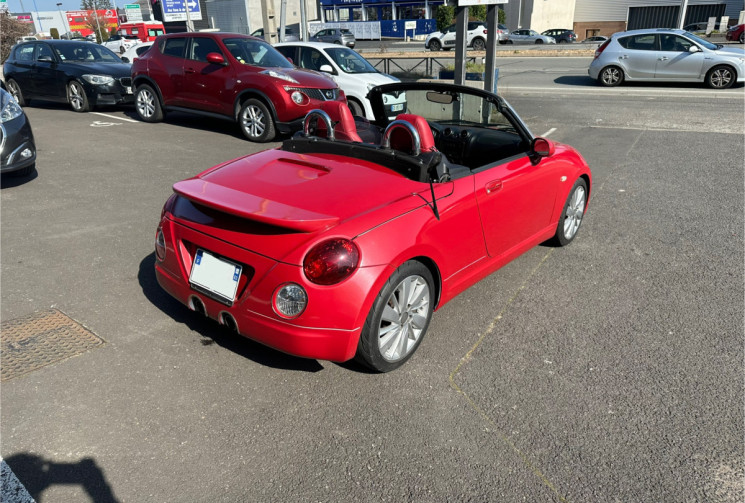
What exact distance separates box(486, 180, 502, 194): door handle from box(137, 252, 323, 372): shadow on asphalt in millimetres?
1578

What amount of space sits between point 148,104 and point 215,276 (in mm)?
8929

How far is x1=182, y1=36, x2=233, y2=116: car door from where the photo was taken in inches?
378

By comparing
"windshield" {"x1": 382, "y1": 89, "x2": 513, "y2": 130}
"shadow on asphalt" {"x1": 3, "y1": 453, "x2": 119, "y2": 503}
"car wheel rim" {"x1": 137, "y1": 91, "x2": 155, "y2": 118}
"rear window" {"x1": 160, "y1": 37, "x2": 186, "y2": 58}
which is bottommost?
"shadow on asphalt" {"x1": 3, "y1": 453, "x2": 119, "y2": 503}

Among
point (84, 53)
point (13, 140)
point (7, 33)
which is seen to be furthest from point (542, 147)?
point (7, 33)

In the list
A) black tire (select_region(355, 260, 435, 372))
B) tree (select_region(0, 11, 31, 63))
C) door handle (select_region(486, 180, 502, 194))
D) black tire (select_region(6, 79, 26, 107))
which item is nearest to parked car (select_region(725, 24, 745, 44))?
black tire (select_region(6, 79, 26, 107))

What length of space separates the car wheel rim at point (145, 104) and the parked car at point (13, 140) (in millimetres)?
3895

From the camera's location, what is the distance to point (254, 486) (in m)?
2.47

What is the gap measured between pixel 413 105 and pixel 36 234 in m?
3.64

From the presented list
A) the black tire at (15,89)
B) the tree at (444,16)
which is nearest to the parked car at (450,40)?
the tree at (444,16)

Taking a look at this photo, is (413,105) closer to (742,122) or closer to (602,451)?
(602,451)

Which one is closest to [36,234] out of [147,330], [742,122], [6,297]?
[6,297]

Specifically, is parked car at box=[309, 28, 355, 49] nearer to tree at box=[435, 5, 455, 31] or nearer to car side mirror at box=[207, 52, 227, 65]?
tree at box=[435, 5, 455, 31]

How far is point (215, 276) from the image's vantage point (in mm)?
3119

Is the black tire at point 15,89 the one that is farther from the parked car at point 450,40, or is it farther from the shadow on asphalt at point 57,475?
the parked car at point 450,40
